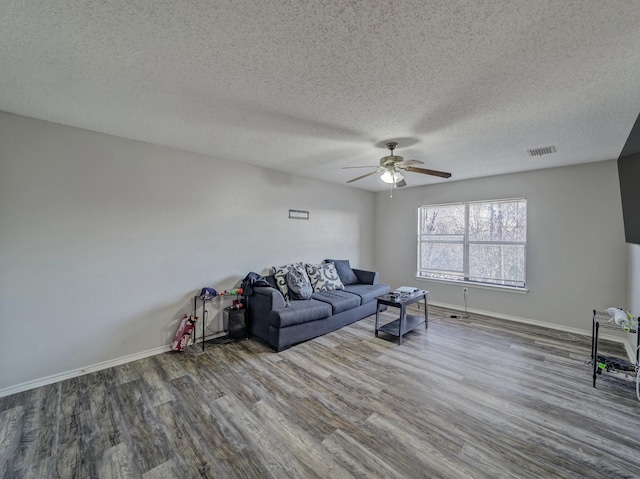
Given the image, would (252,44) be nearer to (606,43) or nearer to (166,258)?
(606,43)

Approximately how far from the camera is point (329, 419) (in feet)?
6.65

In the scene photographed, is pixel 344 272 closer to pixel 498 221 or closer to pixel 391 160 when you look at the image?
pixel 391 160

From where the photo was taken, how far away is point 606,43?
4.78ft

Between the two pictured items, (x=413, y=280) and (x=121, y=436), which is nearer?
(x=121, y=436)

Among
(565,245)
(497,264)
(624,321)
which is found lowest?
(624,321)

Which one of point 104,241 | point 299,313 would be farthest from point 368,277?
point 104,241

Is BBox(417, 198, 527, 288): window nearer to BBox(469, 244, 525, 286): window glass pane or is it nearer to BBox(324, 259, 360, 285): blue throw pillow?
BBox(469, 244, 525, 286): window glass pane

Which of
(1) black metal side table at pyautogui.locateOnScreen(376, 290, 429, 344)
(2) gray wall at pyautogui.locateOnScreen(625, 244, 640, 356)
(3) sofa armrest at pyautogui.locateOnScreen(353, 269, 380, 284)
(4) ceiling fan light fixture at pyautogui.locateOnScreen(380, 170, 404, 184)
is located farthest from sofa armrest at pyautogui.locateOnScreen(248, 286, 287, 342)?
(2) gray wall at pyautogui.locateOnScreen(625, 244, 640, 356)

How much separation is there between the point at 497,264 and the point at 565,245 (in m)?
0.94

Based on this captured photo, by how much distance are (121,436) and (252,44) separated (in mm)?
2780

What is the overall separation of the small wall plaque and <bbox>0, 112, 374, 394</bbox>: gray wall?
0.61 metres

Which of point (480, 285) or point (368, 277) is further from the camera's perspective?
point (368, 277)

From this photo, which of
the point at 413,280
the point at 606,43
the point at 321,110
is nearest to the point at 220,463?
the point at 321,110

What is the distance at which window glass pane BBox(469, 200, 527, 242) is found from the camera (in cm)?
432
